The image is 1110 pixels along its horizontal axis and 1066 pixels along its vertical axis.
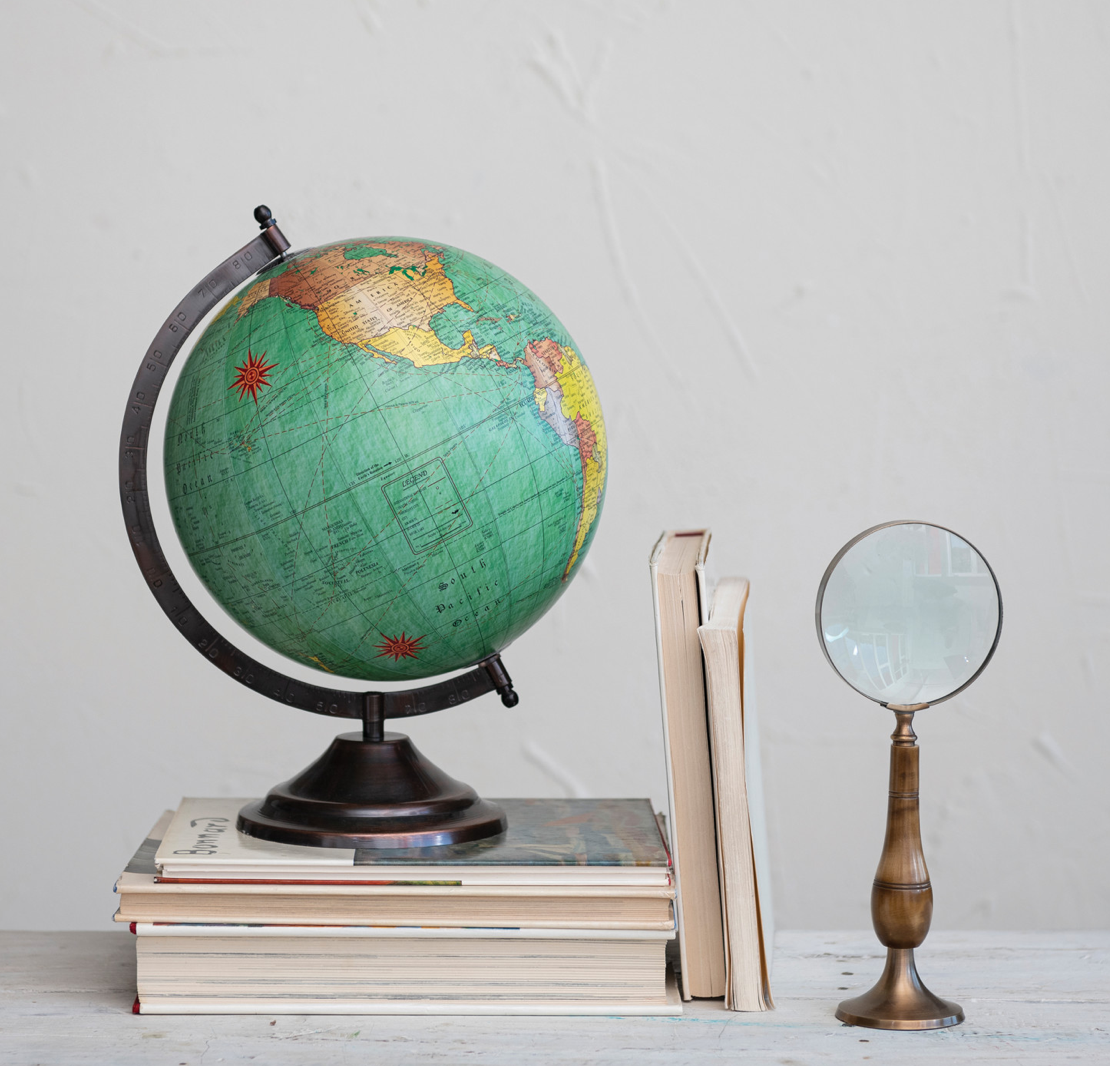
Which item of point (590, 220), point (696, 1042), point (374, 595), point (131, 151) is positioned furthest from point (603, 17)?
point (696, 1042)

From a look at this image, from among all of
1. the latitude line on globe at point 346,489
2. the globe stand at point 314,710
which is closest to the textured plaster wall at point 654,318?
the globe stand at point 314,710

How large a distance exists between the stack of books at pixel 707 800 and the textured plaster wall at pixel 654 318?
1072 mm

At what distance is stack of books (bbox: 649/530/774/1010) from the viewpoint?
100cm

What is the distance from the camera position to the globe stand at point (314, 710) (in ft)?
3.59

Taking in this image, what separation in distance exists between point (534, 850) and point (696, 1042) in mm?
208

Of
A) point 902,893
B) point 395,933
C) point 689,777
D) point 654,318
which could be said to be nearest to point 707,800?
point 689,777

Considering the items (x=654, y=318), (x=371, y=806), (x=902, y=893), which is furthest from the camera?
(x=654, y=318)

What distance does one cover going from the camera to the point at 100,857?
2.18 meters

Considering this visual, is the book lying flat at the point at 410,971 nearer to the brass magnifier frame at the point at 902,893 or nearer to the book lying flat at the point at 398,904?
the book lying flat at the point at 398,904

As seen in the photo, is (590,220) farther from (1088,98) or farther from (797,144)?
(1088,98)

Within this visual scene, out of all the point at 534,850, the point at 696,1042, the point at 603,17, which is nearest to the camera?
the point at 696,1042

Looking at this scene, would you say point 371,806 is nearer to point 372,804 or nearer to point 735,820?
point 372,804

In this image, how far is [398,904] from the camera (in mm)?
1011

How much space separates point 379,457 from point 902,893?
529mm
